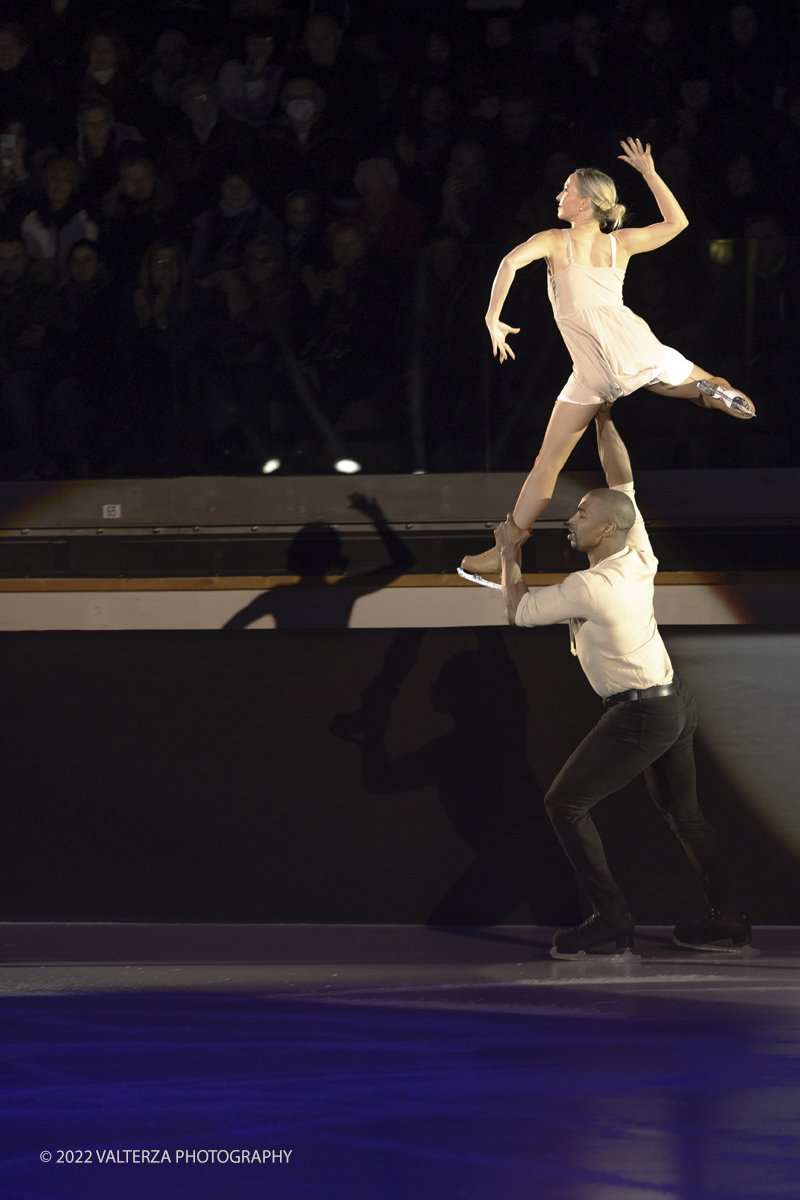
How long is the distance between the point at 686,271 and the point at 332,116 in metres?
2.33

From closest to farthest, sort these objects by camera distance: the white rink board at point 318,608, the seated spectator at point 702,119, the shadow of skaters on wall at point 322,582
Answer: the white rink board at point 318,608 → the shadow of skaters on wall at point 322,582 → the seated spectator at point 702,119

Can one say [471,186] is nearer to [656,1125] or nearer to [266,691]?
[266,691]

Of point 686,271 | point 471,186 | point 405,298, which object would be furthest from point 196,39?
point 686,271

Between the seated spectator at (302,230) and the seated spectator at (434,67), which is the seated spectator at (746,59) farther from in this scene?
the seated spectator at (302,230)

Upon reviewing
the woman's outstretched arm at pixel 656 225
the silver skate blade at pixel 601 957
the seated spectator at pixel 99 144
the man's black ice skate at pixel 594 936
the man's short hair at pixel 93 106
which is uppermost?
the man's short hair at pixel 93 106

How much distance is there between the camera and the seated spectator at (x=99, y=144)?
22.0ft

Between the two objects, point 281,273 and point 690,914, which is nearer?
point 690,914

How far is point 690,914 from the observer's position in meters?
4.30

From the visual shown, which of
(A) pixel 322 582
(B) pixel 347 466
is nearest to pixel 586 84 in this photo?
(B) pixel 347 466

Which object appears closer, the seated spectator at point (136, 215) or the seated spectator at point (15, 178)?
the seated spectator at point (136, 215)

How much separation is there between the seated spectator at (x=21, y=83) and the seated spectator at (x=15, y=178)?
6.0 inches

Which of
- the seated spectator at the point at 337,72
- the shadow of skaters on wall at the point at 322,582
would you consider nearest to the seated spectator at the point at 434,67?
the seated spectator at the point at 337,72

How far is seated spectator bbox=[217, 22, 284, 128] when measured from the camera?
710cm

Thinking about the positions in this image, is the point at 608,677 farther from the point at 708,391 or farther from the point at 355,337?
the point at 355,337
